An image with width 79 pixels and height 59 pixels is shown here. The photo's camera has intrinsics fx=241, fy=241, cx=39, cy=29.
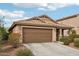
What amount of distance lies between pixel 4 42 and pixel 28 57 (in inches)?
58.3

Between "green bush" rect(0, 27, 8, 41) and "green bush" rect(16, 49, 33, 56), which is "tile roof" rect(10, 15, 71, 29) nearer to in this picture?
"green bush" rect(0, 27, 8, 41)

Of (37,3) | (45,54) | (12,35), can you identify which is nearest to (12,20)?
Answer: (12,35)

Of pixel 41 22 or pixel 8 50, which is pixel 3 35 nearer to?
pixel 8 50

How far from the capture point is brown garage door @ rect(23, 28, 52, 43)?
12891 mm

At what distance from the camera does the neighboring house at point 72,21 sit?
12.8 metres

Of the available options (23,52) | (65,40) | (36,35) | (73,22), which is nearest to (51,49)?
(65,40)

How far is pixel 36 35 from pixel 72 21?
2.09 m

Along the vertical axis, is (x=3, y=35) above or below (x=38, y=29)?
below

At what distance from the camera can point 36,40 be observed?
1302 cm

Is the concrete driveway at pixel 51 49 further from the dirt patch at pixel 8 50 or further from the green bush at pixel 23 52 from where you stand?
the dirt patch at pixel 8 50

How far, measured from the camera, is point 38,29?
13.0 metres

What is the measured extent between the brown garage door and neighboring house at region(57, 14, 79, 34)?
2.99 ft

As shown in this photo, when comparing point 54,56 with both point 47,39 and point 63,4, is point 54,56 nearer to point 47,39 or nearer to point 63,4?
point 47,39

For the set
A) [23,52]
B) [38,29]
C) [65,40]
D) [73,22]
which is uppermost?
[73,22]
